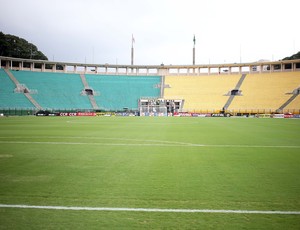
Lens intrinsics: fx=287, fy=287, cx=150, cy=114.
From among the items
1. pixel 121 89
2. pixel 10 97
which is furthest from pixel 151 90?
pixel 10 97

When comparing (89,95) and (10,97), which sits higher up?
(89,95)

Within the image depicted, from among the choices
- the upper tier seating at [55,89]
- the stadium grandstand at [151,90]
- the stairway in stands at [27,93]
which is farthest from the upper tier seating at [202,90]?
the stairway in stands at [27,93]

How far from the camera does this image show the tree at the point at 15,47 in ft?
311

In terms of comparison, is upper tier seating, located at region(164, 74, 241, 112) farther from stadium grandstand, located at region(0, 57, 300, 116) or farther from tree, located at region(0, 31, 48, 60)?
tree, located at region(0, 31, 48, 60)

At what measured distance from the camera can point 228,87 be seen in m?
76.2

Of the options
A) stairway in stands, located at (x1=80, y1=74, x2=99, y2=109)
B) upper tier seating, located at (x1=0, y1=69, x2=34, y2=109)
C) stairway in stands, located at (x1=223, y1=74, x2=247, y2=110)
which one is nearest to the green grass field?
upper tier seating, located at (x1=0, y1=69, x2=34, y2=109)

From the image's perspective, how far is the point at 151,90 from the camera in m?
79.9

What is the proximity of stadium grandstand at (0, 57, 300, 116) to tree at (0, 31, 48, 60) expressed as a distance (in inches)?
582

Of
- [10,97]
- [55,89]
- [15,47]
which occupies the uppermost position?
[15,47]

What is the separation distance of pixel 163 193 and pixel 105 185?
1524 mm

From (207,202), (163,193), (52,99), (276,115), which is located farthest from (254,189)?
(52,99)

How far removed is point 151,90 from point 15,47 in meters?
52.7

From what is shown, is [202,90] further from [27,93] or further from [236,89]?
[27,93]

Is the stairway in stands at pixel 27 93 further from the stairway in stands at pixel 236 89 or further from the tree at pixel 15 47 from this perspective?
the stairway in stands at pixel 236 89
